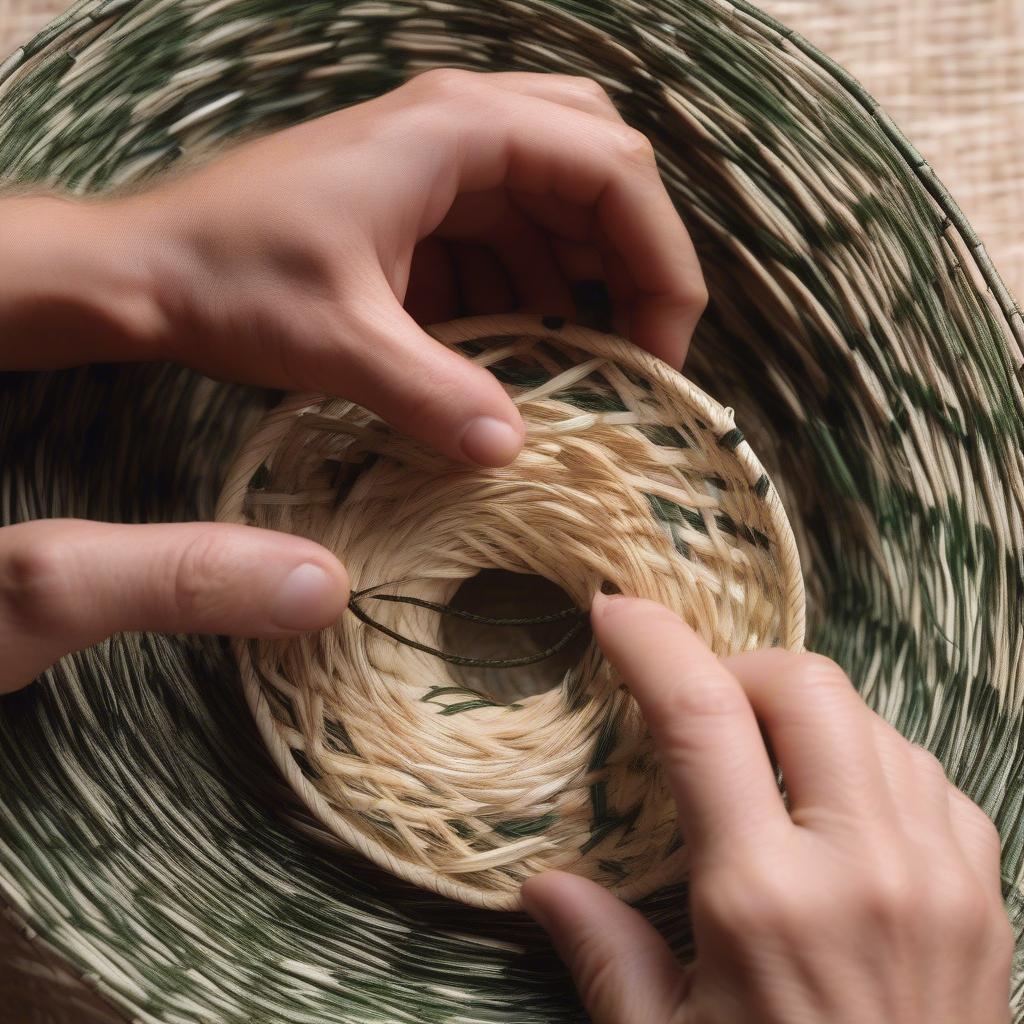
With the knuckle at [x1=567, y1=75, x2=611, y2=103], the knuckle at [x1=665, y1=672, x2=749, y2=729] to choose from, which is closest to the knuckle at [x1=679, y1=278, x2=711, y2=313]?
the knuckle at [x1=567, y1=75, x2=611, y2=103]

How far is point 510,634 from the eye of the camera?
719 mm

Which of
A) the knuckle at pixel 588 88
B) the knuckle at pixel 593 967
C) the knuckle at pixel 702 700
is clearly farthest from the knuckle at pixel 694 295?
the knuckle at pixel 593 967

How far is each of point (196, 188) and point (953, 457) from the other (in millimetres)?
406

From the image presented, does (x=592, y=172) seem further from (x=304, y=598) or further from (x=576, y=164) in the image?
(x=304, y=598)

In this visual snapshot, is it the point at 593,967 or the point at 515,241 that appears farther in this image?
the point at 515,241

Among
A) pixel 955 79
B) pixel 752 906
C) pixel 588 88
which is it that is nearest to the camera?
pixel 752 906

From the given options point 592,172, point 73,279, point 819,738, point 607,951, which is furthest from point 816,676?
point 73,279

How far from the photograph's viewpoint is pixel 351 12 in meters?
0.57

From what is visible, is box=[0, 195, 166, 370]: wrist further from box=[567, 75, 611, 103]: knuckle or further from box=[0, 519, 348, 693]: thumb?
box=[567, 75, 611, 103]: knuckle

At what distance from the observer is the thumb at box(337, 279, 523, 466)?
0.47 m

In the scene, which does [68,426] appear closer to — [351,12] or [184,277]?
[184,277]

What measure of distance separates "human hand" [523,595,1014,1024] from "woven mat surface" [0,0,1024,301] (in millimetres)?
376

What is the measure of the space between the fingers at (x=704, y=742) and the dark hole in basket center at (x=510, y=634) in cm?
21

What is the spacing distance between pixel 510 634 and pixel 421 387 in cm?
28
